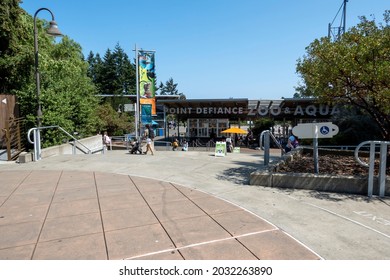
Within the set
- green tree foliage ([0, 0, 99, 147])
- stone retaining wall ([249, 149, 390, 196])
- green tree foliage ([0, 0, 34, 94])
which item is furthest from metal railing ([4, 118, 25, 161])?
stone retaining wall ([249, 149, 390, 196])

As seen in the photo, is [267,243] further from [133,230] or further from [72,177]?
[72,177]

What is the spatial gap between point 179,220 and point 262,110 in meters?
26.5

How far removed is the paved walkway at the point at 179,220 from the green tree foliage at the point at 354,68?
276cm

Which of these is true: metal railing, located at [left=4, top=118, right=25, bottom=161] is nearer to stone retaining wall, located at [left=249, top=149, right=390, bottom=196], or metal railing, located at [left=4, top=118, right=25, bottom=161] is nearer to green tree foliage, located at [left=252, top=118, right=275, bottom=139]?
stone retaining wall, located at [left=249, top=149, right=390, bottom=196]

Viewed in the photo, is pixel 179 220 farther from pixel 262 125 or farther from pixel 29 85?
pixel 262 125

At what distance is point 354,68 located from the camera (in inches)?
253

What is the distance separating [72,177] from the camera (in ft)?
23.8

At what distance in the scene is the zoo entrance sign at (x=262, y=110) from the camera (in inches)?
1067

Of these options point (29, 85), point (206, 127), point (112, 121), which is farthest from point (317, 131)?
point (112, 121)

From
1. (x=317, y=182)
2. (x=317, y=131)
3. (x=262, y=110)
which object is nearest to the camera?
(x=317, y=182)

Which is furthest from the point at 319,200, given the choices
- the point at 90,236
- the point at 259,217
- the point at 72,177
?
the point at 72,177

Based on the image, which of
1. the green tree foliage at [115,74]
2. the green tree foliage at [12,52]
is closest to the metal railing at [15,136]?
the green tree foliage at [12,52]
